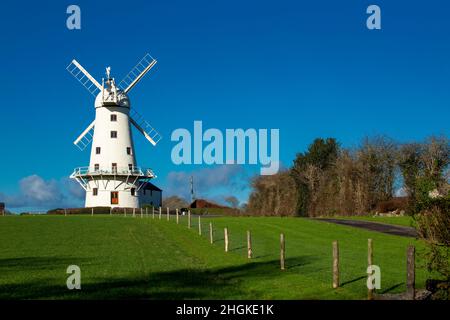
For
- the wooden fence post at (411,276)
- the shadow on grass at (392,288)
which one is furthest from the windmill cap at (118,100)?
the wooden fence post at (411,276)

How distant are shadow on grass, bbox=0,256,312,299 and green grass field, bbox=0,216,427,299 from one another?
0.03 m

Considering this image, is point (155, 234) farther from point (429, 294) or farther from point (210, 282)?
point (429, 294)

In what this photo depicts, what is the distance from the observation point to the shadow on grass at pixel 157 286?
15.6m

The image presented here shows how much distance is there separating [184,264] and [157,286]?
6.36 meters

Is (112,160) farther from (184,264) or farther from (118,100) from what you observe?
(184,264)

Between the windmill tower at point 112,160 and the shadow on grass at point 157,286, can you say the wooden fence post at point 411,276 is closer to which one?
the shadow on grass at point 157,286

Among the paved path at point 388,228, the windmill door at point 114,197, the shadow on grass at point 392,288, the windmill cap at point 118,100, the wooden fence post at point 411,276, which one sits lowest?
the shadow on grass at point 392,288

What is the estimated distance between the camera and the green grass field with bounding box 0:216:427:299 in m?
16.5

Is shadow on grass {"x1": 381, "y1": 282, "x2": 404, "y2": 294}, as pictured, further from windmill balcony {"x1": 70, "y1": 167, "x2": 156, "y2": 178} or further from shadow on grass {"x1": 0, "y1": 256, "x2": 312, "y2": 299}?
windmill balcony {"x1": 70, "y1": 167, "x2": 156, "y2": 178}

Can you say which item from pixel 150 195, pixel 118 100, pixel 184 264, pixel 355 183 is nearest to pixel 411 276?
pixel 184 264

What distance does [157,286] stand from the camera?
17234 millimetres

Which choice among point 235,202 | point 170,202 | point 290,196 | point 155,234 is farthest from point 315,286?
point 170,202

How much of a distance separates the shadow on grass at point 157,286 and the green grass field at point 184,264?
0.09 feet
